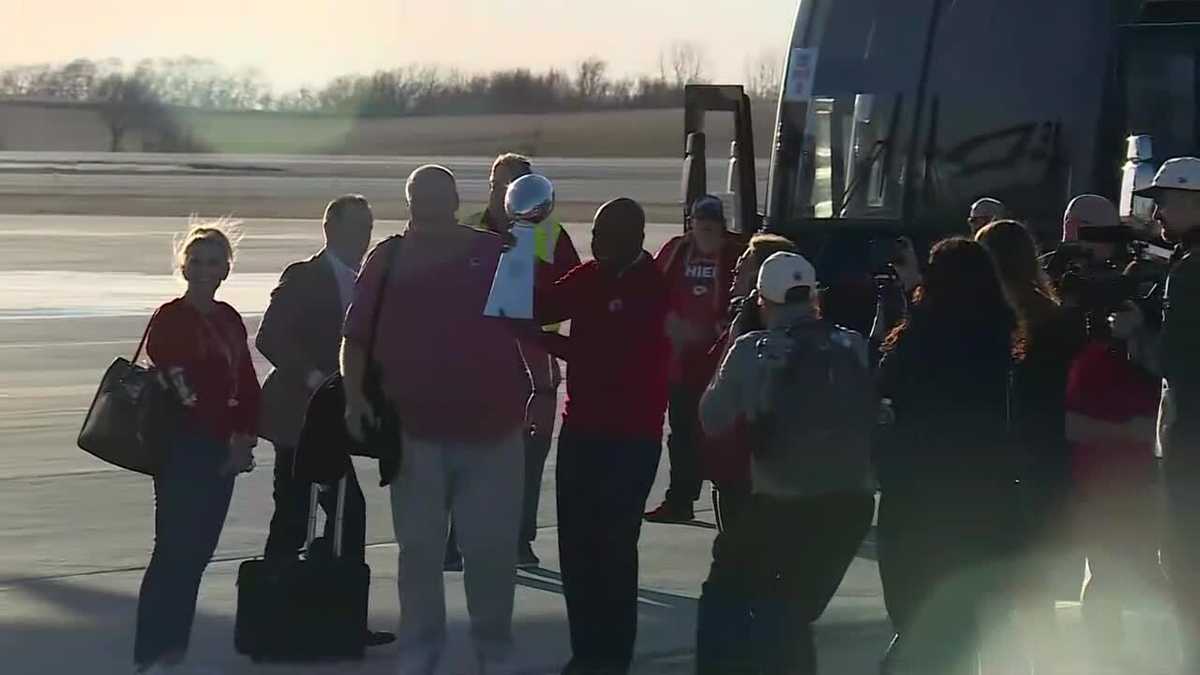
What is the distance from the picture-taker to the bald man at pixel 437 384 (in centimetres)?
709

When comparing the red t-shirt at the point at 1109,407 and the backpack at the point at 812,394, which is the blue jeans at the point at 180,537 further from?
the red t-shirt at the point at 1109,407

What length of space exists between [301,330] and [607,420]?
57.3 inches

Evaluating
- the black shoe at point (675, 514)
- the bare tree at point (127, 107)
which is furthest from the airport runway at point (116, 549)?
the bare tree at point (127, 107)

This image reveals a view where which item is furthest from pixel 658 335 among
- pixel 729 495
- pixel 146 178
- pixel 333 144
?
pixel 333 144

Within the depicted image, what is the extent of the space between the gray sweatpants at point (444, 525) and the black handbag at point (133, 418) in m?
0.77

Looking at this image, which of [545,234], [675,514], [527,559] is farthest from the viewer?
[675,514]

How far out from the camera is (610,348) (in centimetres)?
748

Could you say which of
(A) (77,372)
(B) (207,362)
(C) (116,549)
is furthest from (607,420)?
(A) (77,372)

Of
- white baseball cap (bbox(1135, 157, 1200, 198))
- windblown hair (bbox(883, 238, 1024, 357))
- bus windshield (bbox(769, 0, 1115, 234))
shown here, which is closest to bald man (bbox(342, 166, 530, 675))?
windblown hair (bbox(883, 238, 1024, 357))

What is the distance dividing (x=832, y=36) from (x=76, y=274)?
18.2 meters

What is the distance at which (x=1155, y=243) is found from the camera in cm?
911

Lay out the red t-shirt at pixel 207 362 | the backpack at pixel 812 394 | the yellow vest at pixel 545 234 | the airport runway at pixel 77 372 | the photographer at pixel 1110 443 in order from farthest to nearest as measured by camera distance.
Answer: the airport runway at pixel 77 372 < the yellow vest at pixel 545 234 < the photographer at pixel 1110 443 < the red t-shirt at pixel 207 362 < the backpack at pixel 812 394

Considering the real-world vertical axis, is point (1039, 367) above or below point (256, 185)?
above

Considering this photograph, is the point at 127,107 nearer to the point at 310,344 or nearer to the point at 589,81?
the point at 589,81
